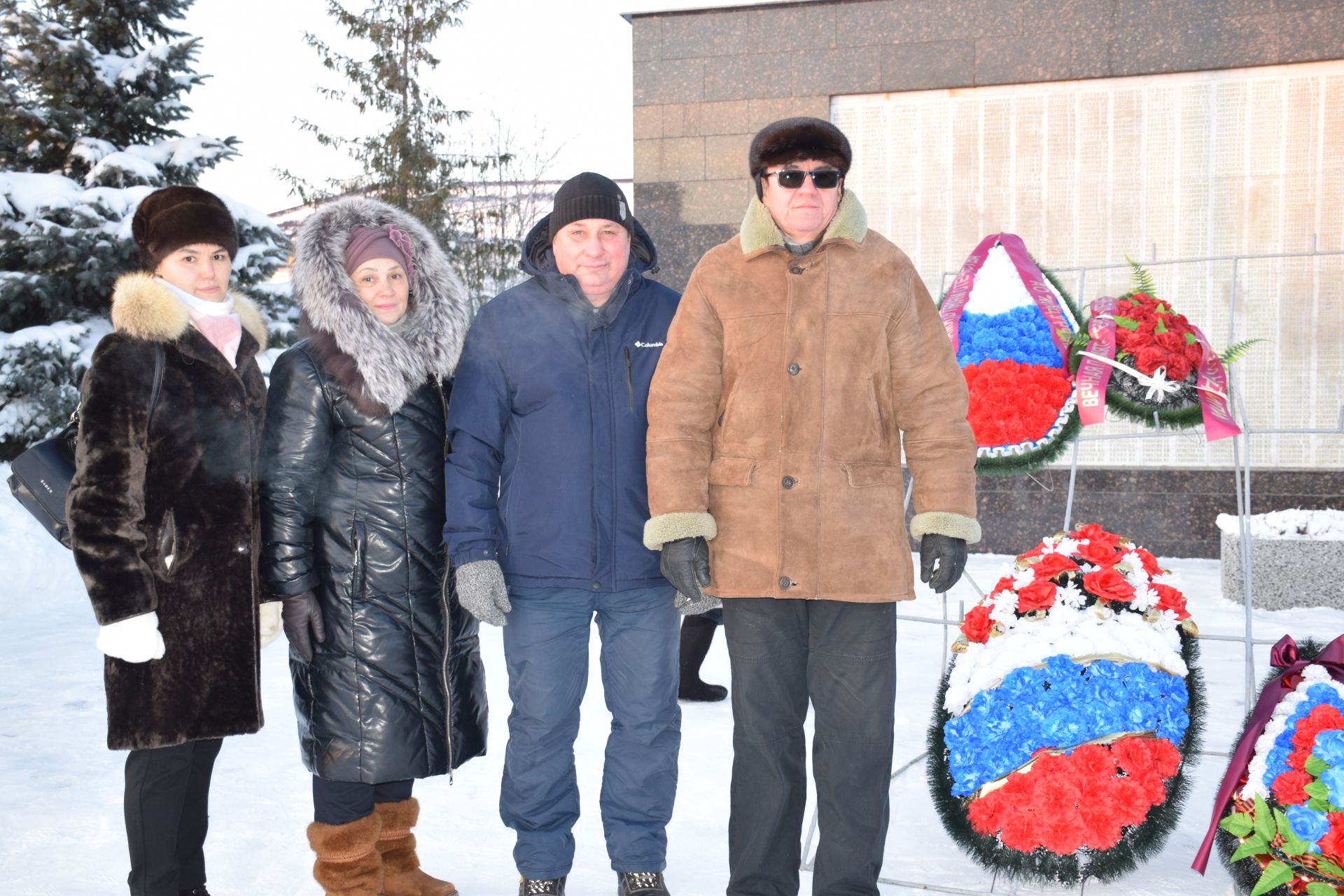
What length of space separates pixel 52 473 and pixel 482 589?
40.9 inches

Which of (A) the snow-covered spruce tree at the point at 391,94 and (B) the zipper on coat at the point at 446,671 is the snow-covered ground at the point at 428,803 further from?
(A) the snow-covered spruce tree at the point at 391,94

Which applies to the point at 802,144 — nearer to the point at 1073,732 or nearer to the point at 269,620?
the point at 1073,732

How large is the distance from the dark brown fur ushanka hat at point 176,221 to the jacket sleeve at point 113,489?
1.01 ft

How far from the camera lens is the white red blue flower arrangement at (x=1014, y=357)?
12.3 ft

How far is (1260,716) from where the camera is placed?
2.88 metres

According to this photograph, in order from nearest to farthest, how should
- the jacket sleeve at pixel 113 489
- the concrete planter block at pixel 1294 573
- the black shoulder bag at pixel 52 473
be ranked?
the jacket sleeve at pixel 113 489 → the black shoulder bag at pixel 52 473 → the concrete planter block at pixel 1294 573

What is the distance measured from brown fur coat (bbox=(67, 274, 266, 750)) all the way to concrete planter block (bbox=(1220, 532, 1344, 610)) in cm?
596

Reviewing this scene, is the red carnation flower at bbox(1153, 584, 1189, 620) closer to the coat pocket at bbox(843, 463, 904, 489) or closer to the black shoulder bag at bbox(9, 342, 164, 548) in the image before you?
the coat pocket at bbox(843, 463, 904, 489)

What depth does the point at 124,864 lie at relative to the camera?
324 cm

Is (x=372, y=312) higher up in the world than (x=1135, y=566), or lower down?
higher up

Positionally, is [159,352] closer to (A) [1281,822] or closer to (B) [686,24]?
(A) [1281,822]

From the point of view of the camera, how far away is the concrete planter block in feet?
21.8

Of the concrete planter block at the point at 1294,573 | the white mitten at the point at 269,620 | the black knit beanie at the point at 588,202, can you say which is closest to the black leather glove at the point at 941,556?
the black knit beanie at the point at 588,202

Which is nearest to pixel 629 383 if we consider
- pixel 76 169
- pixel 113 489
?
pixel 113 489
